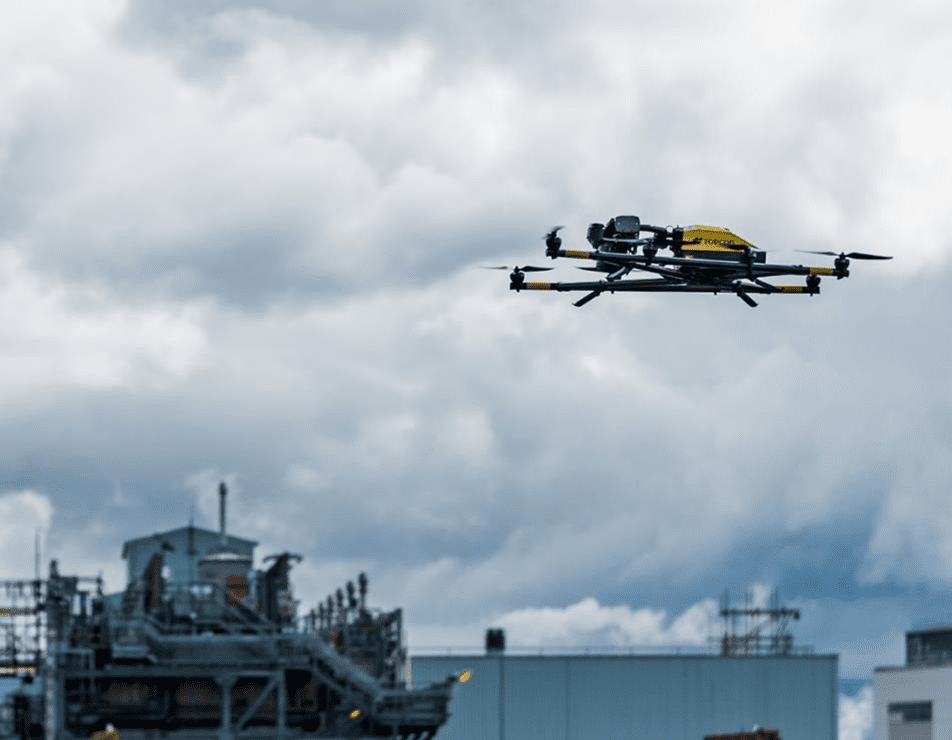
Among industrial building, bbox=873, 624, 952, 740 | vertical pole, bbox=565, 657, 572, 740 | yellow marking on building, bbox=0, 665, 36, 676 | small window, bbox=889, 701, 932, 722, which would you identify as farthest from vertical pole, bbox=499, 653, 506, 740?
small window, bbox=889, 701, 932, 722

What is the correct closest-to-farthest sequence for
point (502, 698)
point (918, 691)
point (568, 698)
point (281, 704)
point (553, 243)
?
point (553, 243) < point (281, 704) < point (502, 698) < point (568, 698) < point (918, 691)

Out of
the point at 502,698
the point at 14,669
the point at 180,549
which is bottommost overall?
the point at 502,698

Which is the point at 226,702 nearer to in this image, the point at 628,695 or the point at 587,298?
the point at 628,695

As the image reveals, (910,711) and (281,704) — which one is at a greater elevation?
(910,711)

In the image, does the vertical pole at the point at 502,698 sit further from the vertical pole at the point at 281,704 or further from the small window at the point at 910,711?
the small window at the point at 910,711

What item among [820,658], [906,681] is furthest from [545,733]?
[906,681]

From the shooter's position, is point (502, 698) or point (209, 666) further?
point (502, 698)

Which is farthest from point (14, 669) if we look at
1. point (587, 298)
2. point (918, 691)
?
point (918, 691)

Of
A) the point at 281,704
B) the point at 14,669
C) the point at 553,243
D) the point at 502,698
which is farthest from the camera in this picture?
the point at 502,698
